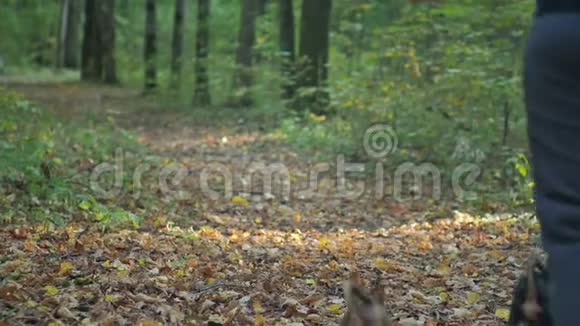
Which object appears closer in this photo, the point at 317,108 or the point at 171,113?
the point at 317,108

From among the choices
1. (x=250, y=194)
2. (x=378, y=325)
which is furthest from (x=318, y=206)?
(x=378, y=325)

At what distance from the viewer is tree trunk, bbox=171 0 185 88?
73.3 ft

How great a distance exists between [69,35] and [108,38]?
8.14m

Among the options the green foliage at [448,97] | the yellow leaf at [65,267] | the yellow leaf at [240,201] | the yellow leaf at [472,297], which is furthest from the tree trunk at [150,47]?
the yellow leaf at [472,297]

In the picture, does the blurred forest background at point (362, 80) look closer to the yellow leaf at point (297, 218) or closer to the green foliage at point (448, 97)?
the green foliage at point (448, 97)

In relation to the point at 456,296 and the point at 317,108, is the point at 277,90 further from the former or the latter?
the point at 456,296

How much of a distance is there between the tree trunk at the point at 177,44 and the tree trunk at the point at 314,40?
710cm

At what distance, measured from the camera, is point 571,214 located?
2.20 m

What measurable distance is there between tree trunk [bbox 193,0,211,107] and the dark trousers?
1804 cm

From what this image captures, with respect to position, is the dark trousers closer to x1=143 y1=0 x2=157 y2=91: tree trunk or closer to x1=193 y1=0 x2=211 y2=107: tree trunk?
x1=193 y1=0 x2=211 y2=107: tree trunk

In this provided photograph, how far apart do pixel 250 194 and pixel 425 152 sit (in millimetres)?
2851

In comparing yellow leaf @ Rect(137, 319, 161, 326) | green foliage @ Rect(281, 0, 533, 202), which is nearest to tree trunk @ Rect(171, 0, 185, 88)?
green foliage @ Rect(281, 0, 533, 202)

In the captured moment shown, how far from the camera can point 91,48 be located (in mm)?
26438

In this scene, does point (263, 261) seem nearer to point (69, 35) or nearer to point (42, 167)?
point (42, 167)
